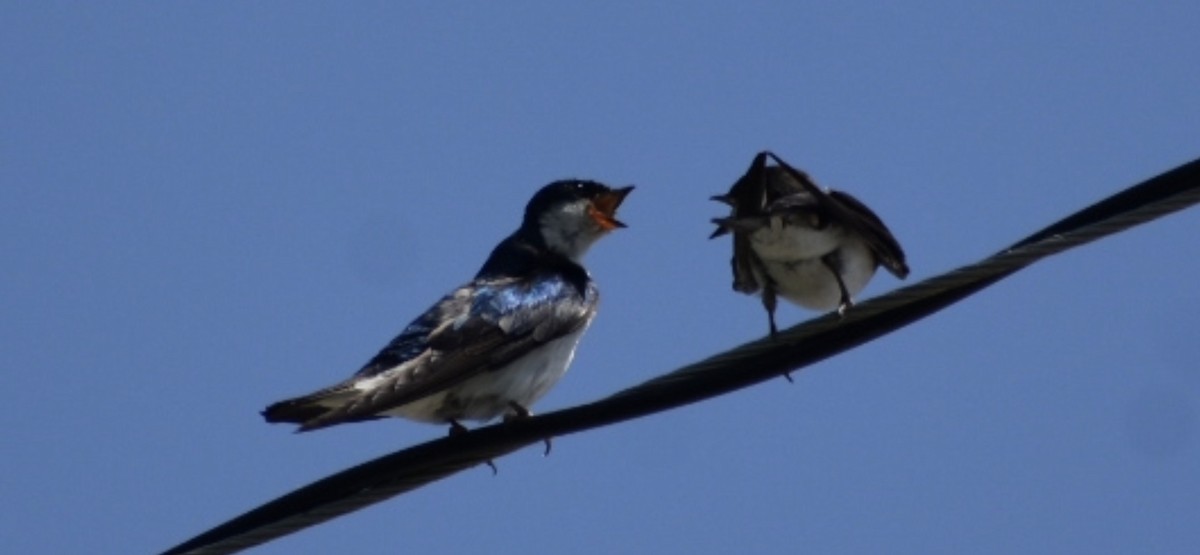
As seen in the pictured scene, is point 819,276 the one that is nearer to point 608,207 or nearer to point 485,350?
point 485,350

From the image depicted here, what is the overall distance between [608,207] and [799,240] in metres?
2.91

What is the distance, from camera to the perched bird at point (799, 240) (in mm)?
A: 7258

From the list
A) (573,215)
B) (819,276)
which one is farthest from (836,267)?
(573,215)

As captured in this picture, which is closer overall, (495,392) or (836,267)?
(836,267)

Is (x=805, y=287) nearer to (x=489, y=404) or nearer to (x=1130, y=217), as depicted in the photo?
(x=489, y=404)

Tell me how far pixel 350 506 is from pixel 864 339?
1.33 m

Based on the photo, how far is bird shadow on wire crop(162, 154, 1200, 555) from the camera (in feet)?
17.0

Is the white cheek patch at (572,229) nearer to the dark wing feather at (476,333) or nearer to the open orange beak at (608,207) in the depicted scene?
the open orange beak at (608,207)

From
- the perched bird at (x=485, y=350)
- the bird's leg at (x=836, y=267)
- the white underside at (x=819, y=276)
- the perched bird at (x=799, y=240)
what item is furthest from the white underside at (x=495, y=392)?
the bird's leg at (x=836, y=267)

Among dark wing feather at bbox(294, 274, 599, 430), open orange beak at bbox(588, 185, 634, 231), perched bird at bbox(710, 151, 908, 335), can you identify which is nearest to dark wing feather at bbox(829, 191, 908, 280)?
perched bird at bbox(710, 151, 908, 335)

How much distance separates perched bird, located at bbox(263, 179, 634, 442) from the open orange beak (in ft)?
1.01

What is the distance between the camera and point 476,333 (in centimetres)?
853

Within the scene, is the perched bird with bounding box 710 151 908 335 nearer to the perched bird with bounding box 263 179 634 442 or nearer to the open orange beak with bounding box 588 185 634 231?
the perched bird with bounding box 263 179 634 442

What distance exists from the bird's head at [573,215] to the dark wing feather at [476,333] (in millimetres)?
736
